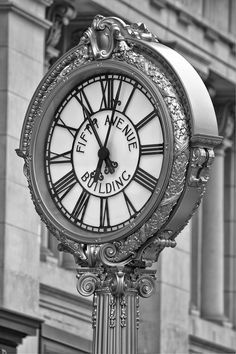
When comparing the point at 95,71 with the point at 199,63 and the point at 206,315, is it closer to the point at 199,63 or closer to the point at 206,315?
the point at 199,63

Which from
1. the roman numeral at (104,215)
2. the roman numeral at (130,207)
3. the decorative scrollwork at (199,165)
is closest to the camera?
the decorative scrollwork at (199,165)

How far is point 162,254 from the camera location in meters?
30.9

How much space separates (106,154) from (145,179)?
0.38m

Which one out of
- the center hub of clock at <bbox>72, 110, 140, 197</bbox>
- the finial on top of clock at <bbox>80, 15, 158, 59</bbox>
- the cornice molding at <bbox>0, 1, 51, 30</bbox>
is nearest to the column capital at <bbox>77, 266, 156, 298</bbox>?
the center hub of clock at <bbox>72, 110, 140, 197</bbox>

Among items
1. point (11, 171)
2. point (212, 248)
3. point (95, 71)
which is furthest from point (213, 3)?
point (95, 71)

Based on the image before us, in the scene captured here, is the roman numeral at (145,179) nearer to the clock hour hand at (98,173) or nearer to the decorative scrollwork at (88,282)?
the clock hour hand at (98,173)

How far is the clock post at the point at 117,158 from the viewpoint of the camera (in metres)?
10.9

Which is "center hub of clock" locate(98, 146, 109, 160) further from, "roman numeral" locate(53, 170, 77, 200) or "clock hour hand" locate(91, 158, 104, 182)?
"roman numeral" locate(53, 170, 77, 200)

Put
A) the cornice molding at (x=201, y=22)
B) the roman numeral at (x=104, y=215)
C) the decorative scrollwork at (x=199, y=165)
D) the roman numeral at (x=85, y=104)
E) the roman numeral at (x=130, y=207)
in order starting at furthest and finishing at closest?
the cornice molding at (x=201, y=22) → the roman numeral at (x=85, y=104) → the roman numeral at (x=104, y=215) → the roman numeral at (x=130, y=207) → the decorative scrollwork at (x=199, y=165)

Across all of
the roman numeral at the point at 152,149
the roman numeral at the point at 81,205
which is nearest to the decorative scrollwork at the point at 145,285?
the roman numeral at the point at 81,205

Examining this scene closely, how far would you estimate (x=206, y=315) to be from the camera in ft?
118

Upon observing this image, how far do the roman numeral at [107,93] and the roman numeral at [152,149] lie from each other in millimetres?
415

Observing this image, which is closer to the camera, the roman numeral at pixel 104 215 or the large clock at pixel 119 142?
the large clock at pixel 119 142

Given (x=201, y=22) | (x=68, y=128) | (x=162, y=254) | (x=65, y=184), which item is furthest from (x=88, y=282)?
(x=201, y=22)
